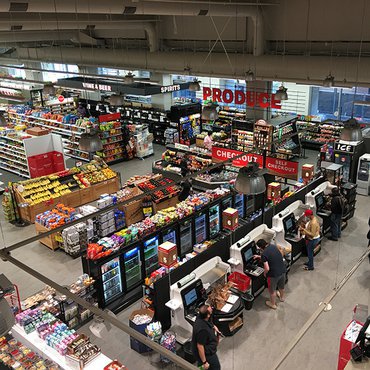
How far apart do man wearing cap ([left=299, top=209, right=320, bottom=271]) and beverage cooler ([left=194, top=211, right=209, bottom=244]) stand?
247 centimetres

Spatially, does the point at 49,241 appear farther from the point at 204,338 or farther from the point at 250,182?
the point at 250,182

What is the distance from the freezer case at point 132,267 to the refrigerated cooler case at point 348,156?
8.43m

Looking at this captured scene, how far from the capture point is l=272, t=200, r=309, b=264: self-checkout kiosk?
9.34 m

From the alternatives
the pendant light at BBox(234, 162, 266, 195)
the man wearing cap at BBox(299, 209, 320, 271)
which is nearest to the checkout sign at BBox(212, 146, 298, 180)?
the man wearing cap at BBox(299, 209, 320, 271)

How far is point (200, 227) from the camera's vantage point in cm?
1058

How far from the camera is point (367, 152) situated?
1452 cm

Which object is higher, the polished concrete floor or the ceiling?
the ceiling

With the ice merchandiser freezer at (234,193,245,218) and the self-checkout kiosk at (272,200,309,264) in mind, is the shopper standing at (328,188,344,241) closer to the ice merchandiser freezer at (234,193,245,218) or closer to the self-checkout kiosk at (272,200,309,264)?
the self-checkout kiosk at (272,200,309,264)

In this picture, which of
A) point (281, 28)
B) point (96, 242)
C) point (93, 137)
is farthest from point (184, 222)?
point (281, 28)

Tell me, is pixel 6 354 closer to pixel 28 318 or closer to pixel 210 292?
pixel 28 318

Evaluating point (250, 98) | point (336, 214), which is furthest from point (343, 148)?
point (336, 214)

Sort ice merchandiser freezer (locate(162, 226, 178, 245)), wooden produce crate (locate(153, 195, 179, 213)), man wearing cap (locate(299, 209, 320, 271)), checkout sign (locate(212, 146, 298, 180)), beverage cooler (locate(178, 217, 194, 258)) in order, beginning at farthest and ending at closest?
wooden produce crate (locate(153, 195, 179, 213)) < checkout sign (locate(212, 146, 298, 180)) < beverage cooler (locate(178, 217, 194, 258)) < ice merchandiser freezer (locate(162, 226, 178, 245)) < man wearing cap (locate(299, 209, 320, 271))

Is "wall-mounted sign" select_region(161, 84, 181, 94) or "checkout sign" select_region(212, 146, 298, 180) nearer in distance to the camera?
"checkout sign" select_region(212, 146, 298, 180)

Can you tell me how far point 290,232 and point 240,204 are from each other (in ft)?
7.93
